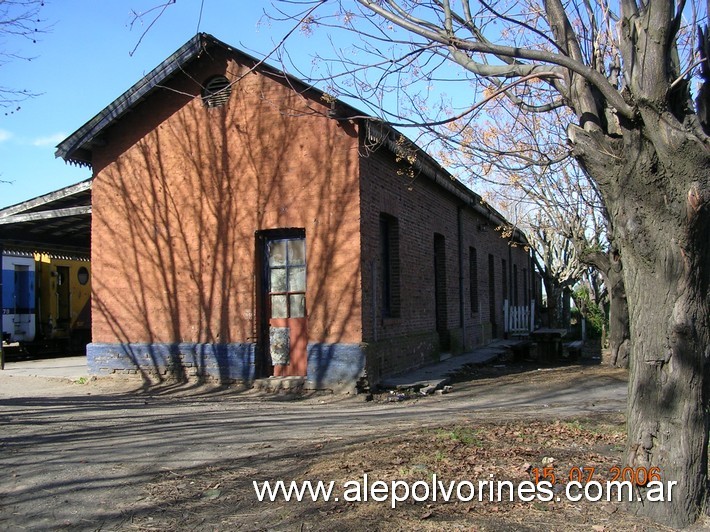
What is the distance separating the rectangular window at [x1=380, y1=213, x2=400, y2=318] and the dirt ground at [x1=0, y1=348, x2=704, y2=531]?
237cm

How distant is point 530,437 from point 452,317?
34.8 feet

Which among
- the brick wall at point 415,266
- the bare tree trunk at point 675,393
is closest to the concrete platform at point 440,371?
the brick wall at point 415,266

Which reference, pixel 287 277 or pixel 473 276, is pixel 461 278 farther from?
pixel 287 277

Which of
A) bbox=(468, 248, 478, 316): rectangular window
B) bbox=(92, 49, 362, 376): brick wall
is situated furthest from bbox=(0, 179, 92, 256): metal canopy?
bbox=(468, 248, 478, 316): rectangular window

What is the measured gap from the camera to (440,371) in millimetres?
→ 14016

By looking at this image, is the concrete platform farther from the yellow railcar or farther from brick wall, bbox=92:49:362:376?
the yellow railcar

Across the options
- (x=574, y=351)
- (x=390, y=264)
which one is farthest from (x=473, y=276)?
(x=390, y=264)

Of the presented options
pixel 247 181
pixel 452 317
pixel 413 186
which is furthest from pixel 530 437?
pixel 452 317

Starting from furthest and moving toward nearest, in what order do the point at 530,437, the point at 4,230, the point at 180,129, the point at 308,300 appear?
the point at 4,230 → the point at 180,129 → the point at 308,300 → the point at 530,437

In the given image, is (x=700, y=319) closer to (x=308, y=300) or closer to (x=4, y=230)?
(x=308, y=300)

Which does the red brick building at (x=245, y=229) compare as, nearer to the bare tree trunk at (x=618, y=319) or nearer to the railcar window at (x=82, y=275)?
the bare tree trunk at (x=618, y=319)

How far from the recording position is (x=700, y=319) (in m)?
4.86

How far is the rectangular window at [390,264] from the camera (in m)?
13.1

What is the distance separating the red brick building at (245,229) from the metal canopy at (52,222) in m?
1.17
